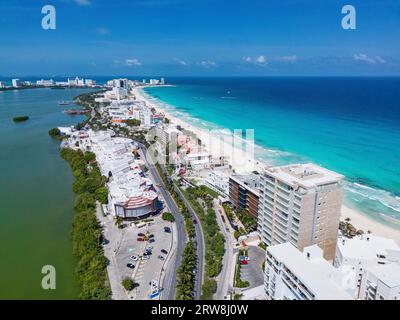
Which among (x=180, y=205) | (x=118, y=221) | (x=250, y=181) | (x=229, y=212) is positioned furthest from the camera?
(x=180, y=205)

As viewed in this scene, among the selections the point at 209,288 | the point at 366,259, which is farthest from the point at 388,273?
the point at 209,288

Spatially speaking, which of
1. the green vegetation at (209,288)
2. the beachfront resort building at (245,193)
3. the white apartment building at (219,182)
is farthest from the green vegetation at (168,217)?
the green vegetation at (209,288)

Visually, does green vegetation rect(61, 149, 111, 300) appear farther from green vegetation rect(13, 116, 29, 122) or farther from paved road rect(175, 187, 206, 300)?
green vegetation rect(13, 116, 29, 122)

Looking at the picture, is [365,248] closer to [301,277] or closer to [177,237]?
[301,277]

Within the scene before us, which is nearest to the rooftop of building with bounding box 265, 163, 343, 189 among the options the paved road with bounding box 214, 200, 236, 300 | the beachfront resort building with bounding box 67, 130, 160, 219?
the paved road with bounding box 214, 200, 236, 300

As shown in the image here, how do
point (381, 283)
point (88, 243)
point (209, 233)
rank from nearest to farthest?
point (381, 283) < point (88, 243) < point (209, 233)
